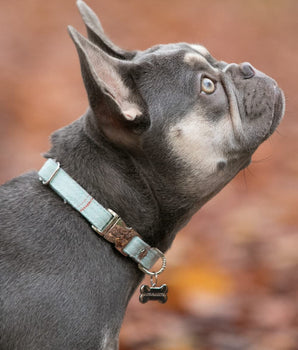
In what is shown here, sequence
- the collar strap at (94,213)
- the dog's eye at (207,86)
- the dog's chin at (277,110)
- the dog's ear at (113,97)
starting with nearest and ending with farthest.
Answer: the dog's ear at (113,97)
the collar strap at (94,213)
the dog's eye at (207,86)
the dog's chin at (277,110)

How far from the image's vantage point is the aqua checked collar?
321 cm

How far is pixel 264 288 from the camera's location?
5.46 metres

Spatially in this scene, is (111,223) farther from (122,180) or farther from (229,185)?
(229,185)

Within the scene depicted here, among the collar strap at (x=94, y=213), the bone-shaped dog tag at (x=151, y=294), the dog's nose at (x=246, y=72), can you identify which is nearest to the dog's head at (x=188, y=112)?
the dog's nose at (x=246, y=72)

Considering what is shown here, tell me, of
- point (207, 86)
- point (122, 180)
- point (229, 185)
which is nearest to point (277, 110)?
point (207, 86)

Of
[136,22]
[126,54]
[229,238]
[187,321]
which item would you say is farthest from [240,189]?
[136,22]

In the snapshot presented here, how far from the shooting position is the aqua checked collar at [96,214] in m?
3.21

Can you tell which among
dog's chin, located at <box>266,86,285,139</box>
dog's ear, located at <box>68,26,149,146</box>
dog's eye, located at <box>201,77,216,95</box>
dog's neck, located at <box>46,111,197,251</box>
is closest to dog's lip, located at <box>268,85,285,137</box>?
dog's chin, located at <box>266,86,285,139</box>

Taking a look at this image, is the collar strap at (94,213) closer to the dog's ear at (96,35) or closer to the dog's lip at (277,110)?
the dog's ear at (96,35)

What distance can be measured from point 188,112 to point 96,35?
777mm

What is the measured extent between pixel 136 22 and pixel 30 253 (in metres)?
10.8

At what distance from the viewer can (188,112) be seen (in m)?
3.48

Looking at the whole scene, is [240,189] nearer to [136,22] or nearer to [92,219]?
[92,219]

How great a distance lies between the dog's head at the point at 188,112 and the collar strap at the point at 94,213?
1.09ft
